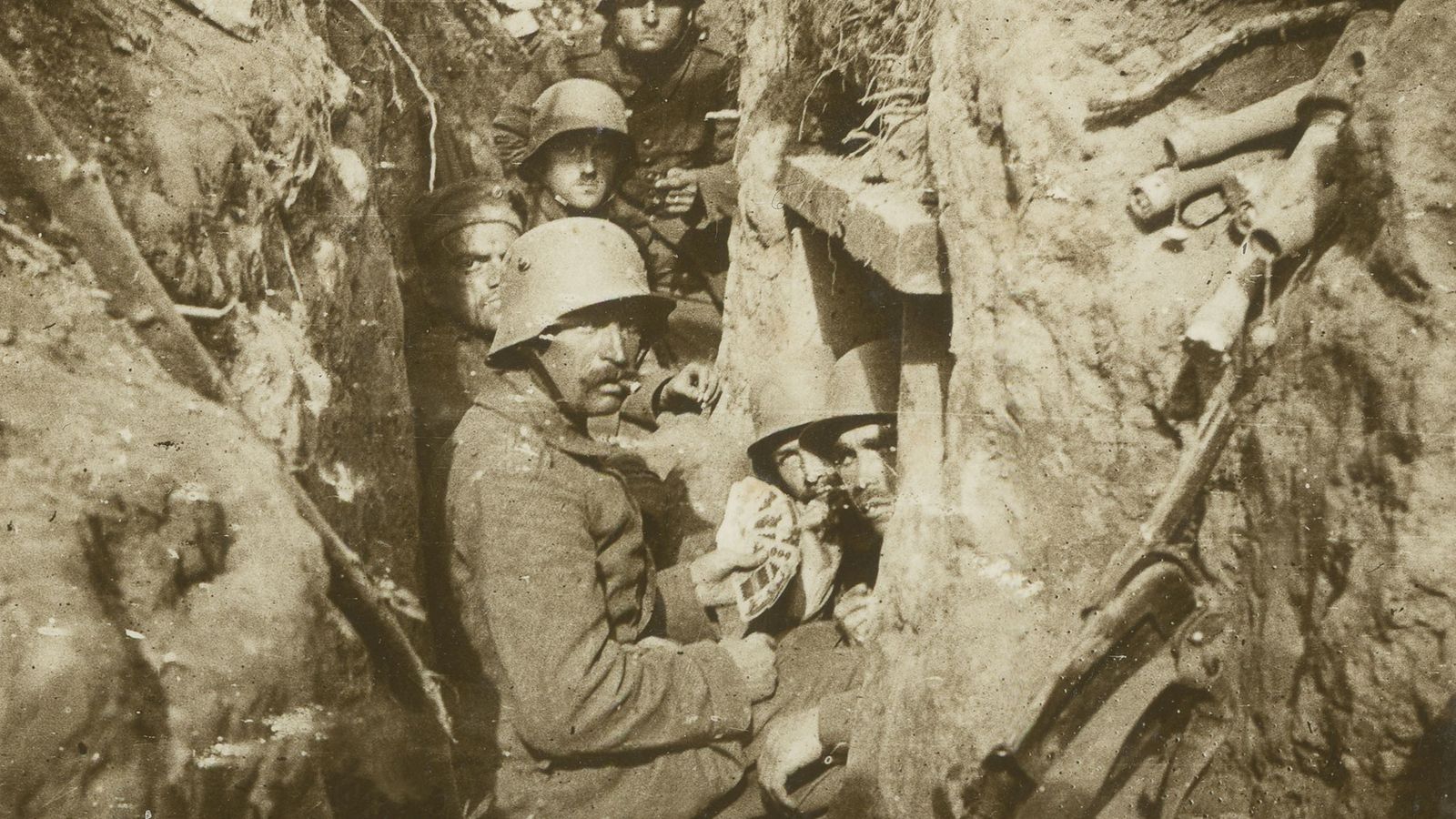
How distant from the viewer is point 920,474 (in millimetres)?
2969

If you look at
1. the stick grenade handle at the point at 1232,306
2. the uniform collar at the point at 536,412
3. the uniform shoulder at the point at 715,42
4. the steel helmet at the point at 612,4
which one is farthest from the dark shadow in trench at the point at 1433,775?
the steel helmet at the point at 612,4

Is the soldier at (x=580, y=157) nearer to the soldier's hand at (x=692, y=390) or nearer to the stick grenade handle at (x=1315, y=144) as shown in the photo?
the soldier's hand at (x=692, y=390)

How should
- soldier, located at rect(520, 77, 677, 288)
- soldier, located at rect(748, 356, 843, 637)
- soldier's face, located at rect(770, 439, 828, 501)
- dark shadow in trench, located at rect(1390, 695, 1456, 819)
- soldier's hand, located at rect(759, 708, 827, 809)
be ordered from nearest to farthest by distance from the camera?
dark shadow in trench, located at rect(1390, 695, 1456, 819), soldier's hand, located at rect(759, 708, 827, 809), soldier, located at rect(748, 356, 843, 637), soldier's face, located at rect(770, 439, 828, 501), soldier, located at rect(520, 77, 677, 288)

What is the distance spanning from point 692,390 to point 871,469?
0.89 metres

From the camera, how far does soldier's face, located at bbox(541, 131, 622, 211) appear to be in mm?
4293

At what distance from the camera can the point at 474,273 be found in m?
3.76

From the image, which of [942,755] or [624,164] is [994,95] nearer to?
[942,755]

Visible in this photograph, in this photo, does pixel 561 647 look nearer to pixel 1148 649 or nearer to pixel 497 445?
pixel 497 445

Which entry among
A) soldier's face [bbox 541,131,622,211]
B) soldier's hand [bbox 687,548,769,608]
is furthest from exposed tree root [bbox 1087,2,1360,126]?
soldier's face [bbox 541,131,622,211]

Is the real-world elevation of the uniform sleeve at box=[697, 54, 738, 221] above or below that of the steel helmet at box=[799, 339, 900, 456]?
above

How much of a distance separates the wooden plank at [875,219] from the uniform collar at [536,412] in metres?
1.01

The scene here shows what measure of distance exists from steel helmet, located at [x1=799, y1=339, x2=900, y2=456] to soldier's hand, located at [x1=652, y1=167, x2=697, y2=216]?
4.12 ft

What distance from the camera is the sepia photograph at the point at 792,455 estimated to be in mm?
2131

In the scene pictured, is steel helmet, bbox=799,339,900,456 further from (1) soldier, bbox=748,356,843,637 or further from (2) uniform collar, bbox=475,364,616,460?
(2) uniform collar, bbox=475,364,616,460
